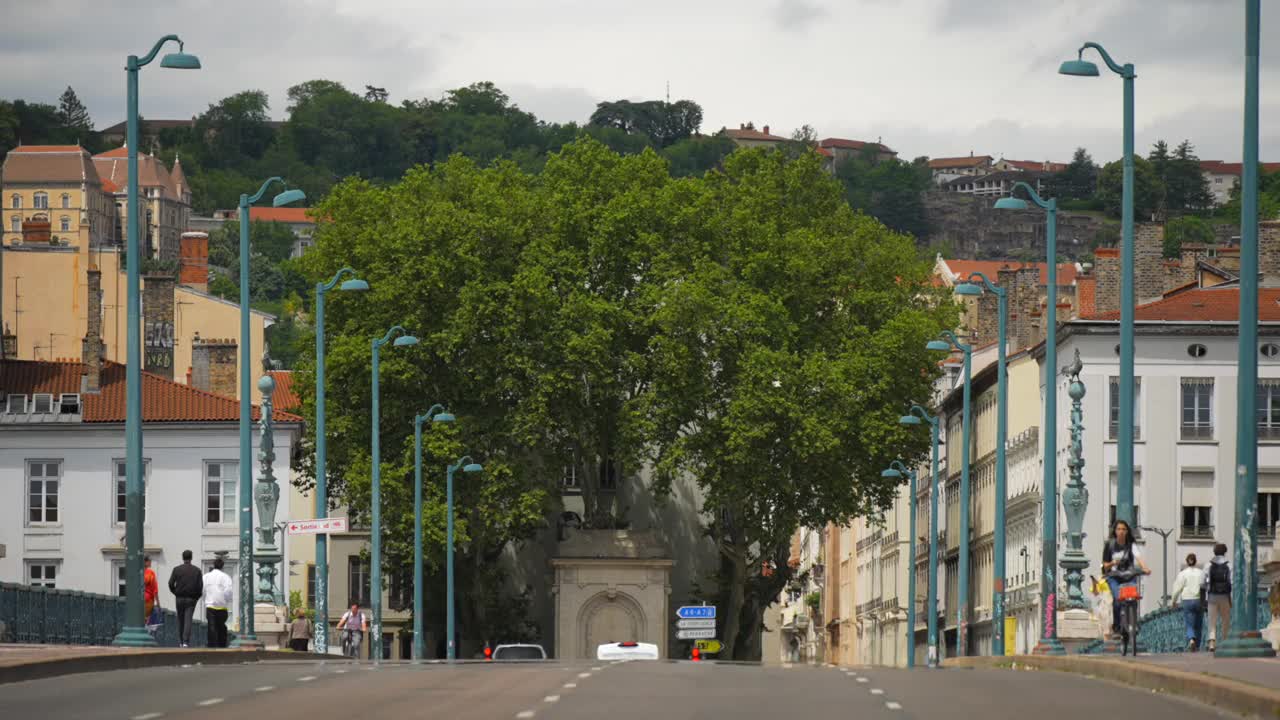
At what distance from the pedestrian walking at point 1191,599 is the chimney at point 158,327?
76216 millimetres

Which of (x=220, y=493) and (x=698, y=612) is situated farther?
(x=220, y=493)

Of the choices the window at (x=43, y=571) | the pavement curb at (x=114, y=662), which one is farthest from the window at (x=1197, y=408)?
the pavement curb at (x=114, y=662)

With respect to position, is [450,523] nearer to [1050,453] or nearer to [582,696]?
[1050,453]

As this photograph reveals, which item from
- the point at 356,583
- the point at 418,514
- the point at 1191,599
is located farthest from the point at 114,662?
the point at 356,583

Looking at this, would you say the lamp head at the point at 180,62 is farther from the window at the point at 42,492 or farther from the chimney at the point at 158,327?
the chimney at the point at 158,327

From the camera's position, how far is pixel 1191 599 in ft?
124

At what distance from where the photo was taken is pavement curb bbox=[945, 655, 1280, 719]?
65.2 ft

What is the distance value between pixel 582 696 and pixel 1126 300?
16035mm

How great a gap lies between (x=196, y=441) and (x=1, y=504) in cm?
631

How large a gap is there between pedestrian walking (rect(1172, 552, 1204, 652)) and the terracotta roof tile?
48.6 metres

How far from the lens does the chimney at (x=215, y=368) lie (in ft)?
316

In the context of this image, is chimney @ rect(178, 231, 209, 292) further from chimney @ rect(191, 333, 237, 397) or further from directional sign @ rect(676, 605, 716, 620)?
directional sign @ rect(676, 605, 716, 620)

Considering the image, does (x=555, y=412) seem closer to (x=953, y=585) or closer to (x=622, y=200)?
(x=622, y=200)

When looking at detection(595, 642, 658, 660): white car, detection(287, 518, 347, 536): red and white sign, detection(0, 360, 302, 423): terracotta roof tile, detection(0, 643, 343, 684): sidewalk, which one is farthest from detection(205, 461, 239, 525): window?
detection(0, 643, 343, 684): sidewalk
